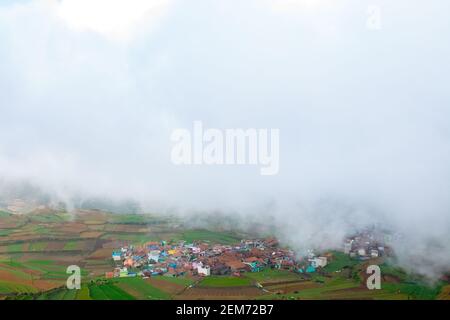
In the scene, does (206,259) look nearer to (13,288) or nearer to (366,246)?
(366,246)

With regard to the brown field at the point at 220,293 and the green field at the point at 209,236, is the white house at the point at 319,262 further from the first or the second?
the green field at the point at 209,236

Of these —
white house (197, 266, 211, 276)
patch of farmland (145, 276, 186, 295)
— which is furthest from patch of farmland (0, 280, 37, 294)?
white house (197, 266, 211, 276)

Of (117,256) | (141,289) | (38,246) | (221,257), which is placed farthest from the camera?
(38,246)

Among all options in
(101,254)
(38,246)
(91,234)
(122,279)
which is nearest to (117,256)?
(101,254)

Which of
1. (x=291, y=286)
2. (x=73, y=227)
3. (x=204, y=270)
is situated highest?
(x=73, y=227)

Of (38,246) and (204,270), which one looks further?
(38,246)
